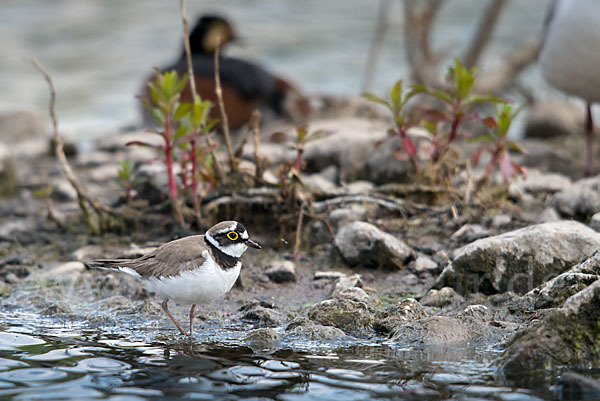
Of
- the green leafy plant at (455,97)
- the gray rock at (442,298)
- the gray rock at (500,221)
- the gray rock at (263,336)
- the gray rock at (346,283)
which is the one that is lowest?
the gray rock at (263,336)

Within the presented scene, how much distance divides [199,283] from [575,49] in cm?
451

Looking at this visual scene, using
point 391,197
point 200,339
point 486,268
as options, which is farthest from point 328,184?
point 200,339

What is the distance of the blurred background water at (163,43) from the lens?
1507 centimetres

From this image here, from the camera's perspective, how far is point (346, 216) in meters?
6.12

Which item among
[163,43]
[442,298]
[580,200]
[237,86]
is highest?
[163,43]

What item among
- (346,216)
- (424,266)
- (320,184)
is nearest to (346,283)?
(424,266)

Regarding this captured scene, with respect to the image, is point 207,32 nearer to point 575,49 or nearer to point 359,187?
point 359,187

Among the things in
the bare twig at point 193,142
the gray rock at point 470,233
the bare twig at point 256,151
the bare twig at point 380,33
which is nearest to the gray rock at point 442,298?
the gray rock at point 470,233

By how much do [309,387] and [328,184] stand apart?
344cm

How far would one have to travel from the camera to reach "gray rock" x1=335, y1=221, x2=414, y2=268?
5.53m

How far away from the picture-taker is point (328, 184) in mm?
6969

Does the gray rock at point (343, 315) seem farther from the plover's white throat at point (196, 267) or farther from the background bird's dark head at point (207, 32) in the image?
the background bird's dark head at point (207, 32)

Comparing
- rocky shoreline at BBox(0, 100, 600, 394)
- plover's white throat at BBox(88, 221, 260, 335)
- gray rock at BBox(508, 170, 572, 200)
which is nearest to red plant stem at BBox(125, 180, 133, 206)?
rocky shoreline at BBox(0, 100, 600, 394)

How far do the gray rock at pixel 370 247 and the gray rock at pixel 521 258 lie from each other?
1.96ft
